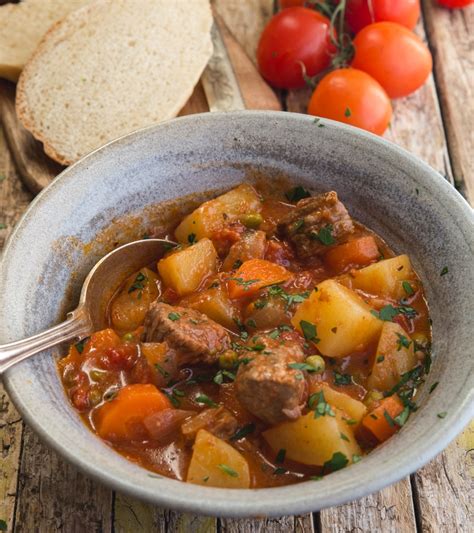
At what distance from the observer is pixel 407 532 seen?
10.5 ft

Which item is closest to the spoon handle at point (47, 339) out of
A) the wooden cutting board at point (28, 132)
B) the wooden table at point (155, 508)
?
the wooden table at point (155, 508)

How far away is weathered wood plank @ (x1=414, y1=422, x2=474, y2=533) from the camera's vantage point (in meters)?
3.27

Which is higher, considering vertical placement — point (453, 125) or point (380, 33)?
point (380, 33)

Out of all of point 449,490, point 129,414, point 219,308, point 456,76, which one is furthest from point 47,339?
point 456,76

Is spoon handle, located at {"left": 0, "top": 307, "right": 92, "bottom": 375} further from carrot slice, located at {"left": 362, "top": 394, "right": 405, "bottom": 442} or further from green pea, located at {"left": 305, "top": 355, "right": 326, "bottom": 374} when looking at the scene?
carrot slice, located at {"left": 362, "top": 394, "right": 405, "bottom": 442}

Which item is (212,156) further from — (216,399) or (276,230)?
(216,399)

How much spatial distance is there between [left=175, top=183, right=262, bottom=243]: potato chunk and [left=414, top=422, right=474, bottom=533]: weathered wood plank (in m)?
1.63

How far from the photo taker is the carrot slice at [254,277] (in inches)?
137

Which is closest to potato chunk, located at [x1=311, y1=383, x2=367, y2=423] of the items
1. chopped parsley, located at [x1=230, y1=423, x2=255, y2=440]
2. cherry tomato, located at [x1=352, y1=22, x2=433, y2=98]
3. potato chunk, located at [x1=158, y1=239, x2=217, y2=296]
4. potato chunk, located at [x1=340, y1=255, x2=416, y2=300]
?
chopped parsley, located at [x1=230, y1=423, x2=255, y2=440]

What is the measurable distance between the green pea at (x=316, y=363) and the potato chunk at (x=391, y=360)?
23cm

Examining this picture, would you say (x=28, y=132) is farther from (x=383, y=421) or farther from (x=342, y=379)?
(x=383, y=421)

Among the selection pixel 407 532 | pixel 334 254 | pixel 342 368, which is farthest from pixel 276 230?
pixel 407 532

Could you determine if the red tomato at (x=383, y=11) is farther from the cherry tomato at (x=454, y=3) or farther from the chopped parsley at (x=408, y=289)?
the chopped parsley at (x=408, y=289)

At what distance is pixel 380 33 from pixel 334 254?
227cm
